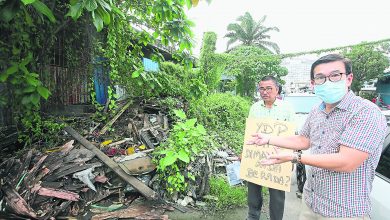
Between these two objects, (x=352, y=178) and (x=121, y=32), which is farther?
(x=121, y=32)

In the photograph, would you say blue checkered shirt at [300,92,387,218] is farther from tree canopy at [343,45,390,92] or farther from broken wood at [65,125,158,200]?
tree canopy at [343,45,390,92]

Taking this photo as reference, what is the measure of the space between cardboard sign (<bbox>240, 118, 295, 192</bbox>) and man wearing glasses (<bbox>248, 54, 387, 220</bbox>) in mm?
880

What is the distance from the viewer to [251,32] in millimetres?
32844

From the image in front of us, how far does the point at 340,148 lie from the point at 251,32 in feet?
110

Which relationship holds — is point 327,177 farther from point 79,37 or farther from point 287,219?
point 79,37

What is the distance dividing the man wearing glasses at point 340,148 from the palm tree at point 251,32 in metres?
32.7

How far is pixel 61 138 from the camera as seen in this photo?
5172mm

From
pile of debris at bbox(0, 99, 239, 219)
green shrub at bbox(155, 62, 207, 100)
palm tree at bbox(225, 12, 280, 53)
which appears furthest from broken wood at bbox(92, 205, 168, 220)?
palm tree at bbox(225, 12, 280, 53)

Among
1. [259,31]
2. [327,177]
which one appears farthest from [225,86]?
[259,31]

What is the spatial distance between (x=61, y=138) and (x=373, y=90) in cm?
2851

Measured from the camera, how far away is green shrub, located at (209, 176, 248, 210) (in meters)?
4.22

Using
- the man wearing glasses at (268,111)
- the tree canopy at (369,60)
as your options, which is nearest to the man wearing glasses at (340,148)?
the man wearing glasses at (268,111)

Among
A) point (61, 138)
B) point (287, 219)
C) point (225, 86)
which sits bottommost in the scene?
point (287, 219)

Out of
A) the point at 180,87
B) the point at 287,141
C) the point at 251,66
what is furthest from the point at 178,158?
the point at 251,66
